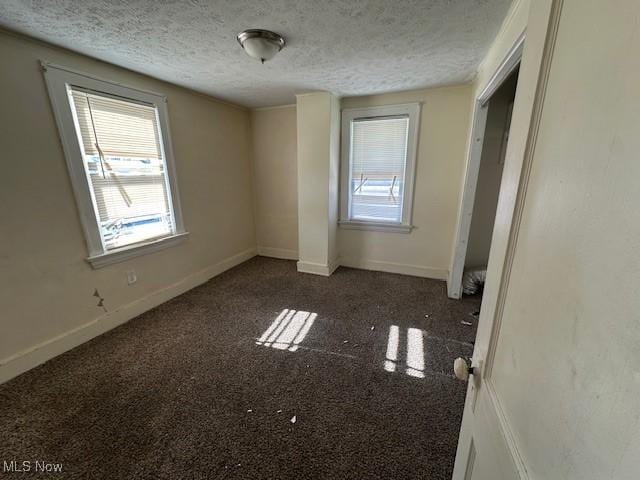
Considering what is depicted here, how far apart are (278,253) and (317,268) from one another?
37.6 inches

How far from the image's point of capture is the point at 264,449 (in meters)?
1.33

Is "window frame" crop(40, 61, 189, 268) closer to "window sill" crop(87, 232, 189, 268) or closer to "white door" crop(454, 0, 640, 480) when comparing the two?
"window sill" crop(87, 232, 189, 268)

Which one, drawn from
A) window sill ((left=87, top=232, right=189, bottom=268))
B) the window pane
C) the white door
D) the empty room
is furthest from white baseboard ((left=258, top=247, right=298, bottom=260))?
the white door

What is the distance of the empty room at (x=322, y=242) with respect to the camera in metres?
0.41

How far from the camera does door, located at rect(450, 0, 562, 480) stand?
0.55 metres

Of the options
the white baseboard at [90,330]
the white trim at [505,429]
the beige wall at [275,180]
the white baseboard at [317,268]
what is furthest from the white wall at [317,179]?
the white trim at [505,429]

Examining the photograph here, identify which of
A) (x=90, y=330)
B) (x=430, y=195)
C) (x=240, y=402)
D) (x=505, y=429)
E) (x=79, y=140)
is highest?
(x=79, y=140)

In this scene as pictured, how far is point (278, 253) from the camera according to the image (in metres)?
4.20

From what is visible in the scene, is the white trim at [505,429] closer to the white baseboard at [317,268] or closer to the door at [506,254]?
the door at [506,254]

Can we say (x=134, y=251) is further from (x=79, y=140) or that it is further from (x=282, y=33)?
(x=282, y=33)

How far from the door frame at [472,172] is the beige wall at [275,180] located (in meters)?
2.23

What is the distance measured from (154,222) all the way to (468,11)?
3.10 meters

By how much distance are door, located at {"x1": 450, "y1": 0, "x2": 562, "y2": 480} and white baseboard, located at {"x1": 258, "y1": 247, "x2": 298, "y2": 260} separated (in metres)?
3.40

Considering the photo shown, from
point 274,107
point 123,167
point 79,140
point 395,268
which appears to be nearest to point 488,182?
point 395,268
